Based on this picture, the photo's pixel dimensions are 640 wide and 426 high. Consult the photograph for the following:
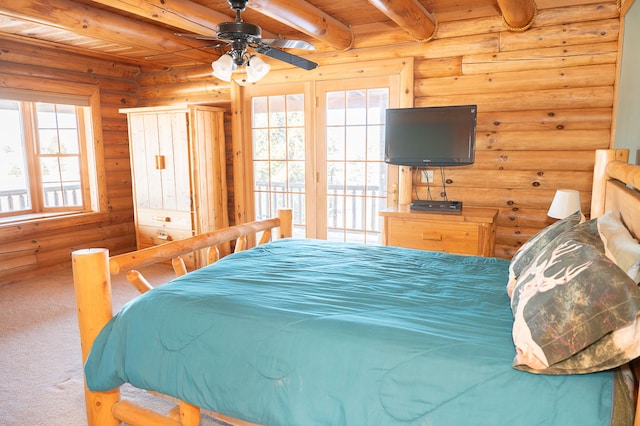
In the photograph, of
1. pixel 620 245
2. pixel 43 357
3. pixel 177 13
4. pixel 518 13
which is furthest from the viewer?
pixel 177 13

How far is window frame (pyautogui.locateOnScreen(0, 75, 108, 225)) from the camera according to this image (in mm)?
4582

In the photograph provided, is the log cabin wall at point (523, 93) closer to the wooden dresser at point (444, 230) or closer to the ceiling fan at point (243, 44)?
the wooden dresser at point (444, 230)

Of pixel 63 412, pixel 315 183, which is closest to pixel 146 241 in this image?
pixel 315 183

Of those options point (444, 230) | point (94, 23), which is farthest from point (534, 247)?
point (94, 23)

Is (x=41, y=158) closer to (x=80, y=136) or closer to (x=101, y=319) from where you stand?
(x=80, y=136)

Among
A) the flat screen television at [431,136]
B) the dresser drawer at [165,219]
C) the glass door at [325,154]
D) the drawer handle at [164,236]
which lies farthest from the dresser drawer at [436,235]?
the drawer handle at [164,236]

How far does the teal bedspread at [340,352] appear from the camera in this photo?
4.11 feet

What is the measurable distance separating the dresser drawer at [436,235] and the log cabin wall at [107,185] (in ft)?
12.5

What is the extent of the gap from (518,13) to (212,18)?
2.46m

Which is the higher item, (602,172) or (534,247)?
(602,172)

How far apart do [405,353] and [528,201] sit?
283 centimetres

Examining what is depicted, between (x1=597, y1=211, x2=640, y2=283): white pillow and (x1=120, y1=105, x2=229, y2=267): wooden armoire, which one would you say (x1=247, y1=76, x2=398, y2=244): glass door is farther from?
(x1=597, y1=211, x2=640, y2=283): white pillow

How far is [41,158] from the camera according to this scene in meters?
4.98

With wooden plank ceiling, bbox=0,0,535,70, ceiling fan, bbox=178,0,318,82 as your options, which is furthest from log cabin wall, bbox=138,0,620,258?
ceiling fan, bbox=178,0,318,82
